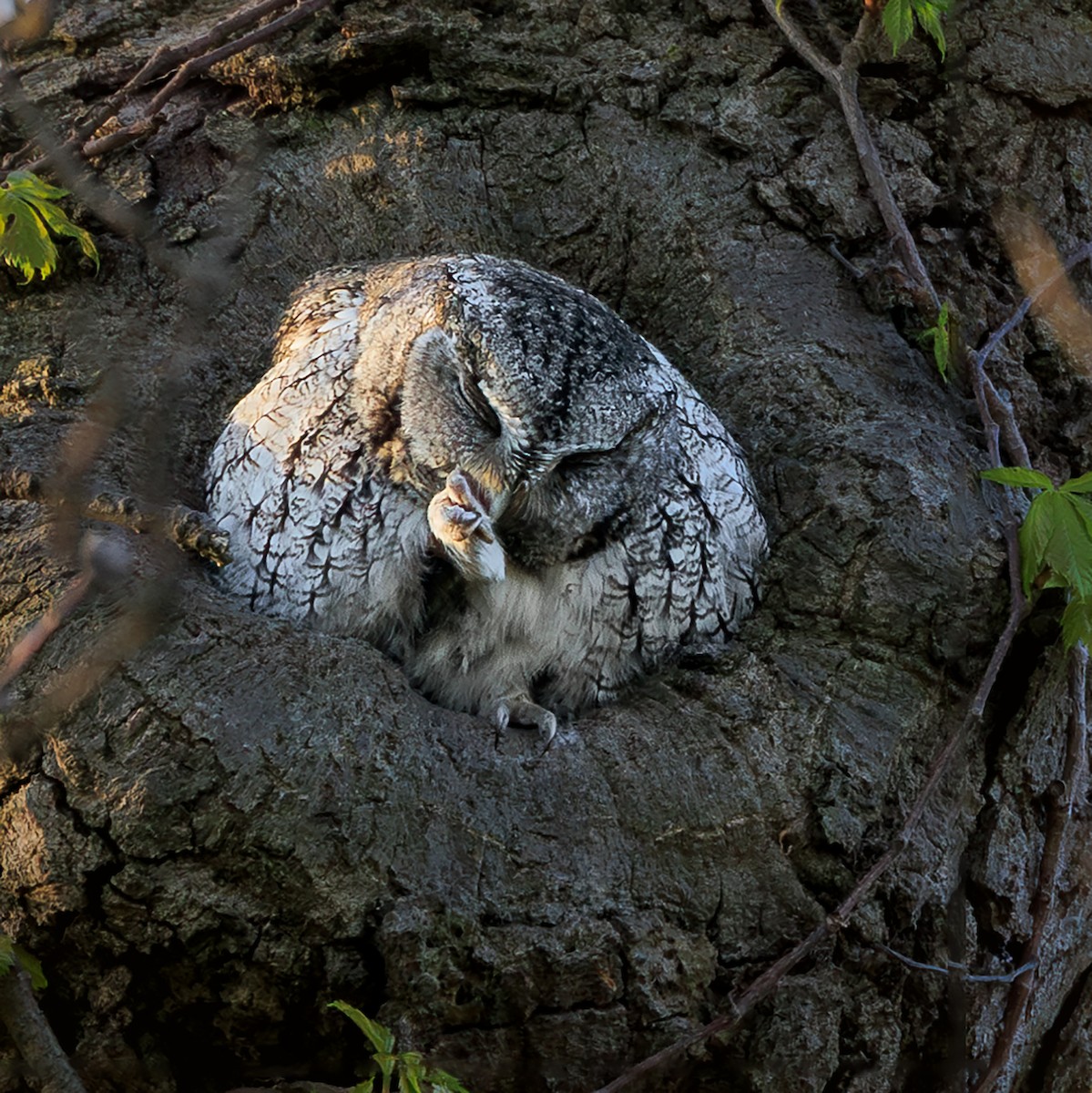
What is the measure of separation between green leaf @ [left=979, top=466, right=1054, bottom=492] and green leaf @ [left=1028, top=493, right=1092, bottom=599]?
1.2 inches

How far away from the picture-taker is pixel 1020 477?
2.46 metres

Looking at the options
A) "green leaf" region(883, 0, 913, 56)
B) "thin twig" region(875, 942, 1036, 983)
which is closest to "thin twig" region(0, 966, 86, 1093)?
"thin twig" region(875, 942, 1036, 983)

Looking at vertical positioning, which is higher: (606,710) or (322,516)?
(322,516)

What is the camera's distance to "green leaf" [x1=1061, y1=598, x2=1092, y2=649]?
237 centimetres

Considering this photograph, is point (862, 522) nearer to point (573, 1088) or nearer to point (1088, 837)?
point (1088, 837)

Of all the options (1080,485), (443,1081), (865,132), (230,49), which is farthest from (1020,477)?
(230,49)

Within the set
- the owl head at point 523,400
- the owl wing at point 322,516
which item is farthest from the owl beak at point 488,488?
the owl wing at point 322,516

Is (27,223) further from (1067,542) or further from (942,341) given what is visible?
(1067,542)

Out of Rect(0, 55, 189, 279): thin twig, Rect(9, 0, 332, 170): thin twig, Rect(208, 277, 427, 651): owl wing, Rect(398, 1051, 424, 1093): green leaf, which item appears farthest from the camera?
Rect(9, 0, 332, 170): thin twig

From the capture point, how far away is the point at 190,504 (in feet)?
9.25

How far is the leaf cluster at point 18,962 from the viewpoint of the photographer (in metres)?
1.98

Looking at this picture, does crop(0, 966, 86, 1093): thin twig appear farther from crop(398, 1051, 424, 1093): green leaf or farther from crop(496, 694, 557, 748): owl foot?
crop(496, 694, 557, 748): owl foot

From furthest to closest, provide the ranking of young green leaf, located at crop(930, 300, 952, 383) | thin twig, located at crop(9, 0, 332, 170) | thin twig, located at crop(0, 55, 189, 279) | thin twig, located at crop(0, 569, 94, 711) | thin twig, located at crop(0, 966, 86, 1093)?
thin twig, located at crop(9, 0, 332, 170)
thin twig, located at crop(0, 55, 189, 279)
young green leaf, located at crop(930, 300, 952, 383)
thin twig, located at crop(0, 569, 94, 711)
thin twig, located at crop(0, 966, 86, 1093)

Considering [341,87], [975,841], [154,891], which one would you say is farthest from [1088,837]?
[341,87]
